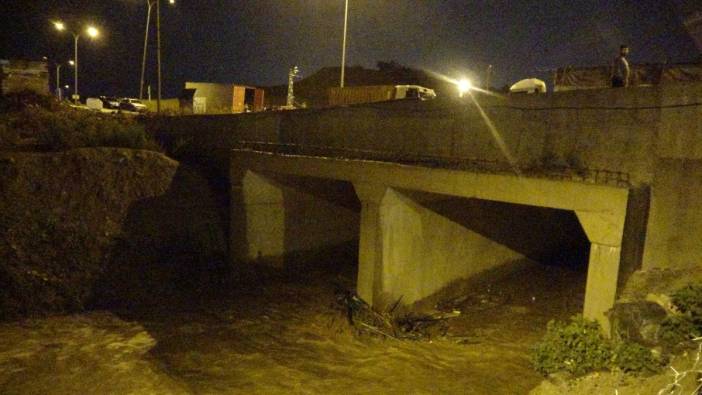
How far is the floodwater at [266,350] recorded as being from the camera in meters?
11.6

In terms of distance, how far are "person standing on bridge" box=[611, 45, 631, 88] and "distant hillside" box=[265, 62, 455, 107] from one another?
36.7 metres

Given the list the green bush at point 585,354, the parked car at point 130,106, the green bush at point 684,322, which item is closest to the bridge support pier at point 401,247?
the green bush at point 585,354

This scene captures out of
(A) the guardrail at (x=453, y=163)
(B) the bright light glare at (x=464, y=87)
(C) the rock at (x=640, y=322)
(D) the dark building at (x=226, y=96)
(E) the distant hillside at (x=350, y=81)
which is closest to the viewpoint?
(C) the rock at (x=640, y=322)

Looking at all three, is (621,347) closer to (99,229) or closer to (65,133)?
(99,229)

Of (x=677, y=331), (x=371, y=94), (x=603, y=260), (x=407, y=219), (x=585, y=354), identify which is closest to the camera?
(x=677, y=331)

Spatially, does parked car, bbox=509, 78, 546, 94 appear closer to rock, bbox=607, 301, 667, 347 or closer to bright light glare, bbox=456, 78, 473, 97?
bright light glare, bbox=456, 78, 473, 97

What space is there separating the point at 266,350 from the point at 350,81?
46183 millimetres

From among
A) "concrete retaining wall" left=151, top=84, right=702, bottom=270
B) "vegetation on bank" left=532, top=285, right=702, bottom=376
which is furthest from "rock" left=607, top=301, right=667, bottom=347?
"concrete retaining wall" left=151, top=84, right=702, bottom=270

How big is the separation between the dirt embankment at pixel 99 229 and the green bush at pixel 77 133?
0.98 m

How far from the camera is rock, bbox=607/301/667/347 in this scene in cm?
878

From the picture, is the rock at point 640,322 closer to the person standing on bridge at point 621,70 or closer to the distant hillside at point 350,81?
the person standing on bridge at point 621,70

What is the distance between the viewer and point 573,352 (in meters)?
9.05

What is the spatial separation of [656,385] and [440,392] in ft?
15.2

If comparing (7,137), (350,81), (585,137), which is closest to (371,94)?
(585,137)
